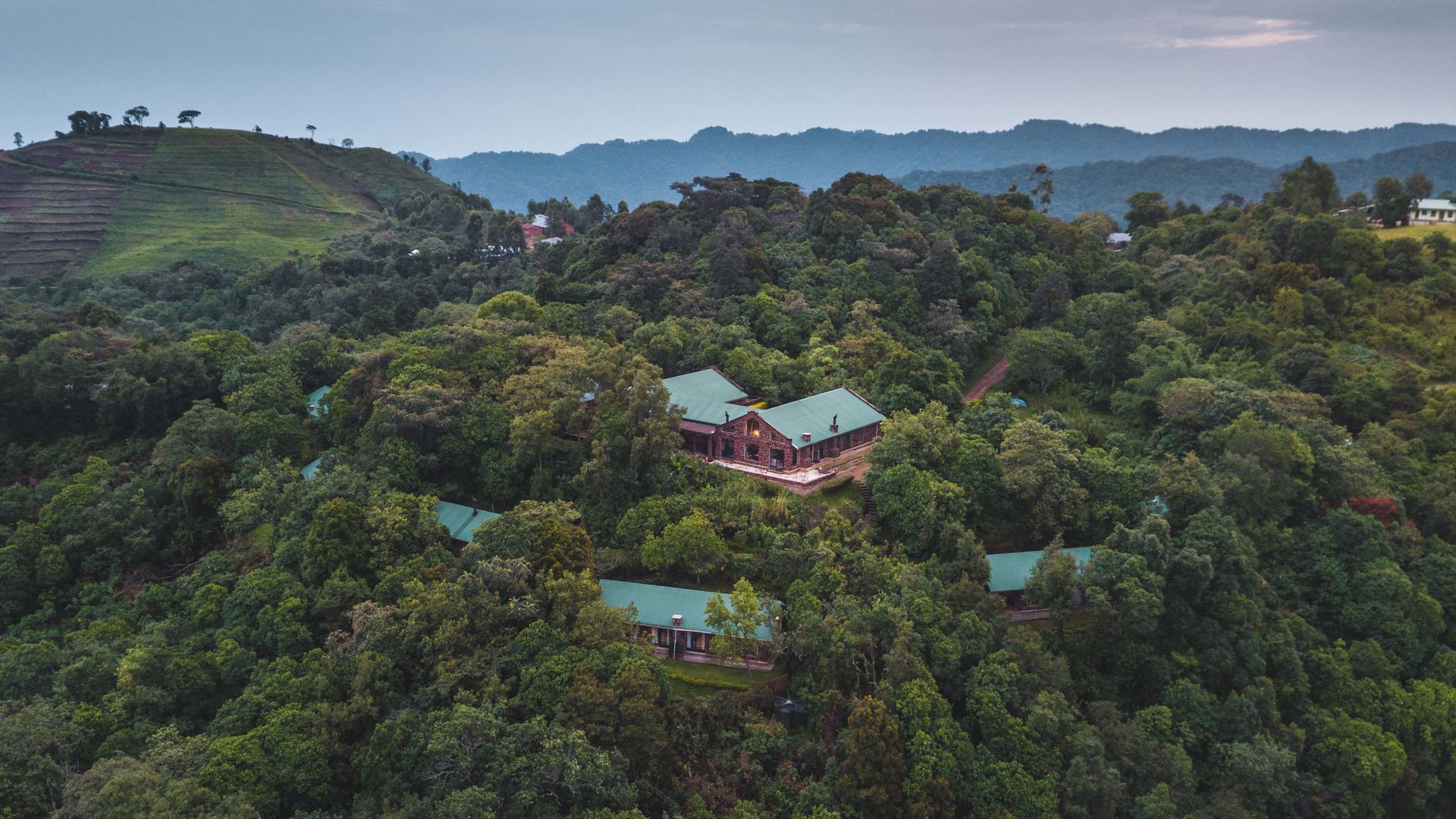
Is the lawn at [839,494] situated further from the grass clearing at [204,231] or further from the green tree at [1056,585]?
the grass clearing at [204,231]

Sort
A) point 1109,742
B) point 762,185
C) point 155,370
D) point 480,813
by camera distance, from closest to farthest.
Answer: point 480,813 → point 1109,742 → point 155,370 → point 762,185

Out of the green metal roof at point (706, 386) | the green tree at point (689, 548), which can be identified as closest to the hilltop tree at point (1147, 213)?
the green metal roof at point (706, 386)

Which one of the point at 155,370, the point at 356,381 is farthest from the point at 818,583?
the point at 155,370

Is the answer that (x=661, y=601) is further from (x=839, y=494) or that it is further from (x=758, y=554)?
(x=839, y=494)

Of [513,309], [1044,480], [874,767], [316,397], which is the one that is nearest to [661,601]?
[874,767]

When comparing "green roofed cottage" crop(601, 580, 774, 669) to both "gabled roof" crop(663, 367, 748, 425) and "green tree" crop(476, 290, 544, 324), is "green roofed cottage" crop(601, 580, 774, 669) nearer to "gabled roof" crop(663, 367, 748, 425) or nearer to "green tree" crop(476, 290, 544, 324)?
"gabled roof" crop(663, 367, 748, 425)

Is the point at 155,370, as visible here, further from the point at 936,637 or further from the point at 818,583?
the point at 936,637

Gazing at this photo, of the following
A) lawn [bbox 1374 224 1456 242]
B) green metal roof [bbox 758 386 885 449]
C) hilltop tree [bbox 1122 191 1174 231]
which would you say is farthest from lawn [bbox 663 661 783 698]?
hilltop tree [bbox 1122 191 1174 231]
